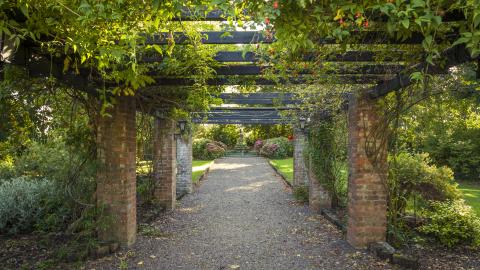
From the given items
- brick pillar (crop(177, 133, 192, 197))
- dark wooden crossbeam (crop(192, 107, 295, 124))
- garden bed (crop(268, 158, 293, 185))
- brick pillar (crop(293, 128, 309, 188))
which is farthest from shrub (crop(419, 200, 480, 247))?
garden bed (crop(268, 158, 293, 185))

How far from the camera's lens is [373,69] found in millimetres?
4762

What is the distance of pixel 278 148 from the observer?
1093 inches

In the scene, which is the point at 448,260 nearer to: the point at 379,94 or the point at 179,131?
the point at 379,94

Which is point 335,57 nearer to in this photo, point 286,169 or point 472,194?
point 472,194

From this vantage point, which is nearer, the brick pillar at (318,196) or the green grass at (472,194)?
the brick pillar at (318,196)

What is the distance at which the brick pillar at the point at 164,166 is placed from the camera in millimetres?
9000

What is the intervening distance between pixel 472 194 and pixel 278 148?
656 inches

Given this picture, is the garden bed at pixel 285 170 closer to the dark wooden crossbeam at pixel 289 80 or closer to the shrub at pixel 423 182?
the shrub at pixel 423 182

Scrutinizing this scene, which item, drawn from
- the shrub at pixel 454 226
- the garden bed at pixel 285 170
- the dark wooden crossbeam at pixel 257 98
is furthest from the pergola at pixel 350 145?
the garden bed at pixel 285 170

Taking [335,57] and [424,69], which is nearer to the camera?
[424,69]

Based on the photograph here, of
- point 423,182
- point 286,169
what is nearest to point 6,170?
point 423,182

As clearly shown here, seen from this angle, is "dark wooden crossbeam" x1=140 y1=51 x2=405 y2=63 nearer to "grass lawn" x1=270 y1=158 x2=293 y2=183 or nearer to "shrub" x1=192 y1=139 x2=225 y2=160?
"grass lawn" x1=270 y1=158 x2=293 y2=183

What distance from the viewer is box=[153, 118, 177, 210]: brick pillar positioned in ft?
29.5

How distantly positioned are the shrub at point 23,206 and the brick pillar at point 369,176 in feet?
16.6
